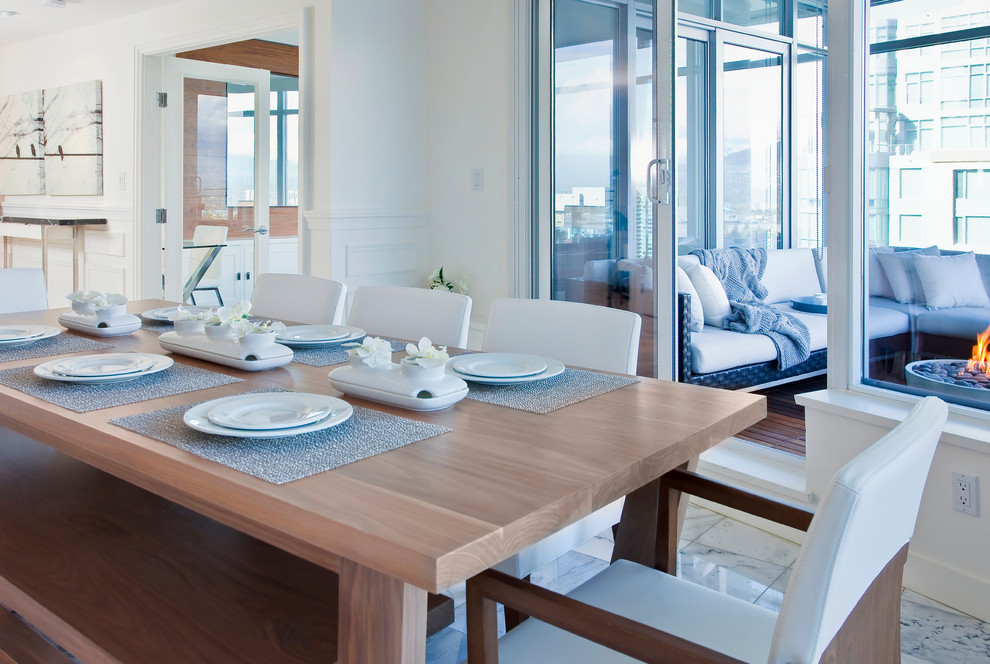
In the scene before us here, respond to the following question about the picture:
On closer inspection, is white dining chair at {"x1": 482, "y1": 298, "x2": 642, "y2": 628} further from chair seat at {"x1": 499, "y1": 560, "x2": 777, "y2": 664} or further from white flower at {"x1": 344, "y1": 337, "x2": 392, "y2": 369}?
white flower at {"x1": 344, "y1": 337, "x2": 392, "y2": 369}

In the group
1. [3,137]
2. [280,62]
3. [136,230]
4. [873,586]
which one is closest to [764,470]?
[873,586]

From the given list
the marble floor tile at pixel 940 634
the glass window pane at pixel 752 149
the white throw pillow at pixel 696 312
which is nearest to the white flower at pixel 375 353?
the marble floor tile at pixel 940 634

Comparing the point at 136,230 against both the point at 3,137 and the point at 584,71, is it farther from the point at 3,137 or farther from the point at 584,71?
the point at 584,71

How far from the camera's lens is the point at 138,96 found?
207 inches

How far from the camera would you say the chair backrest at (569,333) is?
Result: 2.07 metres

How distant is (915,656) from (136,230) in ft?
16.2

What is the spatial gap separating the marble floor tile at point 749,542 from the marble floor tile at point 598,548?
12.3 inches

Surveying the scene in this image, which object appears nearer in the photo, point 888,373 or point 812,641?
point 812,641

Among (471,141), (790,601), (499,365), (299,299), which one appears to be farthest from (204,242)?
(790,601)

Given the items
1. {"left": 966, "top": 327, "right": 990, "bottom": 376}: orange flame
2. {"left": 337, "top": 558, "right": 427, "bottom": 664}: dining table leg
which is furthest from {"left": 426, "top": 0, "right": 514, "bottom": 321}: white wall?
{"left": 337, "top": 558, "right": 427, "bottom": 664}: dining table leg

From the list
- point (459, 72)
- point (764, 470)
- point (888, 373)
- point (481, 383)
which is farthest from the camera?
point (459, 72)

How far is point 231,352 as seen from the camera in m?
1.90

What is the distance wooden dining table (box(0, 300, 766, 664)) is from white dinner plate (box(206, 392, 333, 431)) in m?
0.11

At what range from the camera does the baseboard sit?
229 cm
